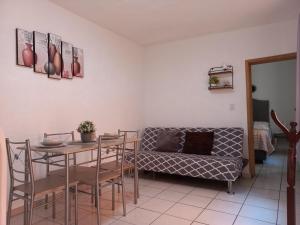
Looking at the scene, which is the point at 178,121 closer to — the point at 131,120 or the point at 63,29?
the point at 131,120

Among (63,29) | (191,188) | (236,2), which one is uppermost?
(236,2)

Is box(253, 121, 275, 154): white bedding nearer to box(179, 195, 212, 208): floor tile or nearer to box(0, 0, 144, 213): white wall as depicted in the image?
box(179, 195, 212, 208): floor tile

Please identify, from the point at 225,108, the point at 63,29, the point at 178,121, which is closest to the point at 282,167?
the point at 225,108

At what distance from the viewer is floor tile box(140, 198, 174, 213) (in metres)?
2.58

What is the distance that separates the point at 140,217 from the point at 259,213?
1.25 meters

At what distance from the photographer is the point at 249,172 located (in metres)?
3.77

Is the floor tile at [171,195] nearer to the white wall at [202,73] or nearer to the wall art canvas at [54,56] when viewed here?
the white wall at [202,73]

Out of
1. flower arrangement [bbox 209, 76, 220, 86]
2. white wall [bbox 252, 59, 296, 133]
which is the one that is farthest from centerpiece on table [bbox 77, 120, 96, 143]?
white wall [bbox 252, 59, 296, 133]

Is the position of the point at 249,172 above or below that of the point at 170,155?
below

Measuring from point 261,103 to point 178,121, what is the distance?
346 centimetres

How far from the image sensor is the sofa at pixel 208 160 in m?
3.07

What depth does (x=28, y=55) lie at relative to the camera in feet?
8.50

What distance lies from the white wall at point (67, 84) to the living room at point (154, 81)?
0.01 meters

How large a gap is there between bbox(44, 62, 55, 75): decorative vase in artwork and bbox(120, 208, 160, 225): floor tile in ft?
6.16
